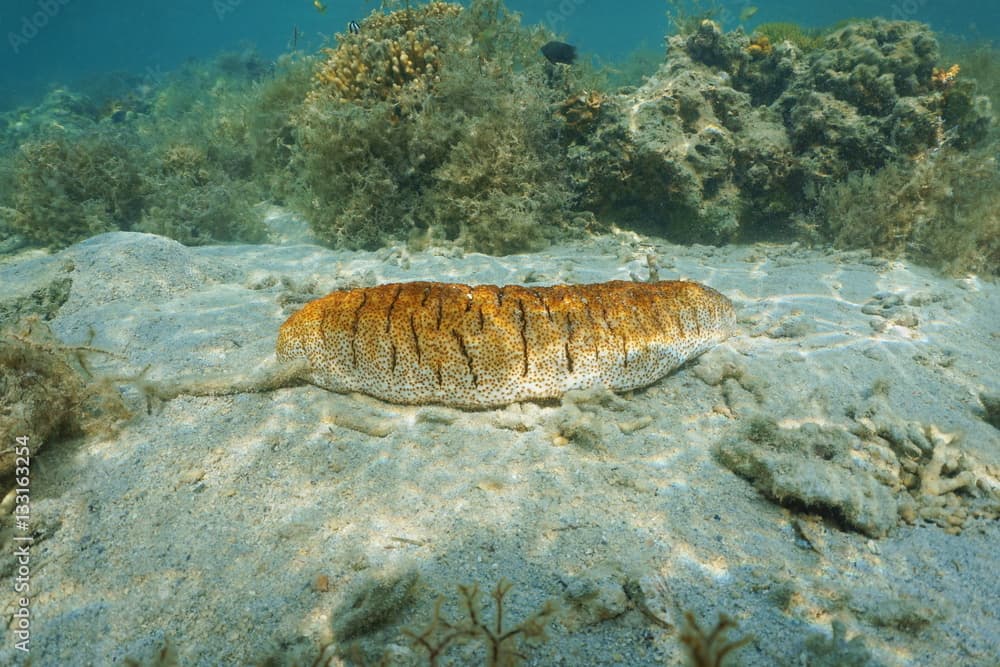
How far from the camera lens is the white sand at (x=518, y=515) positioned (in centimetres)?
151

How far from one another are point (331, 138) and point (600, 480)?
4724 mm

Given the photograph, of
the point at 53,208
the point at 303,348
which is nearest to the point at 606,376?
the point at 303,348

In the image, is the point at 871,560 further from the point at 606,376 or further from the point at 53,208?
the point at 53,208

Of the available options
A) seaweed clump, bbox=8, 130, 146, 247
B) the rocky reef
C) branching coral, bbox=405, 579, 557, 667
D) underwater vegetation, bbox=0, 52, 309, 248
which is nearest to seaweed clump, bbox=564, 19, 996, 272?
the rocky reef

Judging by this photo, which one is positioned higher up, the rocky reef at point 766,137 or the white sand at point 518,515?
the rocky reef at point 766,137

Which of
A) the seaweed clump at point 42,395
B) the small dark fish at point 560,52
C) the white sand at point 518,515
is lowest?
the white sand at point 518,515

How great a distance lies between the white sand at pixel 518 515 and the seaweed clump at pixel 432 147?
249 centimetres

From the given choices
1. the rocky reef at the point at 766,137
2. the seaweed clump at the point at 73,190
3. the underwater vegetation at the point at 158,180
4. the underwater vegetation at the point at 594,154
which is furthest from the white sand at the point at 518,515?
the seaweed clump at the point at 73,190

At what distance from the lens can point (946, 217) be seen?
4.85 m

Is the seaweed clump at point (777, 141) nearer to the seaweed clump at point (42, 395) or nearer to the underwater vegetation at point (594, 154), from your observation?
the underwater vegetation at point (594, 154)

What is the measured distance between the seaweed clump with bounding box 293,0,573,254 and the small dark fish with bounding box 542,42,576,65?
21 cm

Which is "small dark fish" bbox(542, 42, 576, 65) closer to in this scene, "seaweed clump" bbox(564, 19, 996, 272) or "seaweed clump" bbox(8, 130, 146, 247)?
"seaweed clump" bbox(564, 19, 996, 272)

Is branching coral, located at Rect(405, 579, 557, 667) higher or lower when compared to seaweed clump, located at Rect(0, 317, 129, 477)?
lower

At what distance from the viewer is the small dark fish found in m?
5.76
